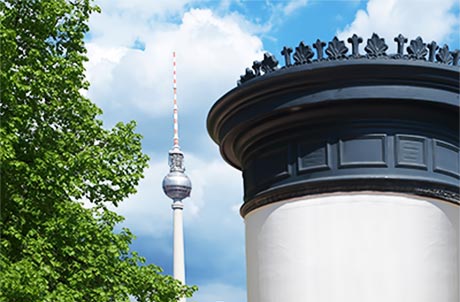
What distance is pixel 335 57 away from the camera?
12.9ft

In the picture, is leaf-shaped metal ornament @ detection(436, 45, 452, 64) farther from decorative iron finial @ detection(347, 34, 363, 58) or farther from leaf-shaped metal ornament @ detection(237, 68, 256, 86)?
leaf-shaped metal ornament @ detection(237, 68, 256, 86)

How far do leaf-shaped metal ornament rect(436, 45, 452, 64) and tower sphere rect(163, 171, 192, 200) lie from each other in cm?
8511

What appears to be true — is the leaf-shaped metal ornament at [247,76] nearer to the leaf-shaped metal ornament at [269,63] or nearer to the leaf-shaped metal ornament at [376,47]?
the leaf-shaped metal ornament at [269,63]

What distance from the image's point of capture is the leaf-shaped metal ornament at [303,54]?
4.03 metres

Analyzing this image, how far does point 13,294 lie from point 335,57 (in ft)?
21.9

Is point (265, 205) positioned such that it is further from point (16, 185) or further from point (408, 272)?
point (16, 185)

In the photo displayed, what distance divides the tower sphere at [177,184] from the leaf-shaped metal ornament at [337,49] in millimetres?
→ 85178

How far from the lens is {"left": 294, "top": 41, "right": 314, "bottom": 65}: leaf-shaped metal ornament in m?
4.03

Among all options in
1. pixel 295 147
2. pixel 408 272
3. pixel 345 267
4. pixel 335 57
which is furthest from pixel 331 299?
pixel 335 57

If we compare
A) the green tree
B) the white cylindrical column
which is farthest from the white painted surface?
the white cylindrical column

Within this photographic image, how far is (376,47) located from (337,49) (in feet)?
0.67

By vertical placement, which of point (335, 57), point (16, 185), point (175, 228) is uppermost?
point (175, 228)

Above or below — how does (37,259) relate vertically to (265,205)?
above

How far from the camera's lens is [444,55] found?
407 cm
